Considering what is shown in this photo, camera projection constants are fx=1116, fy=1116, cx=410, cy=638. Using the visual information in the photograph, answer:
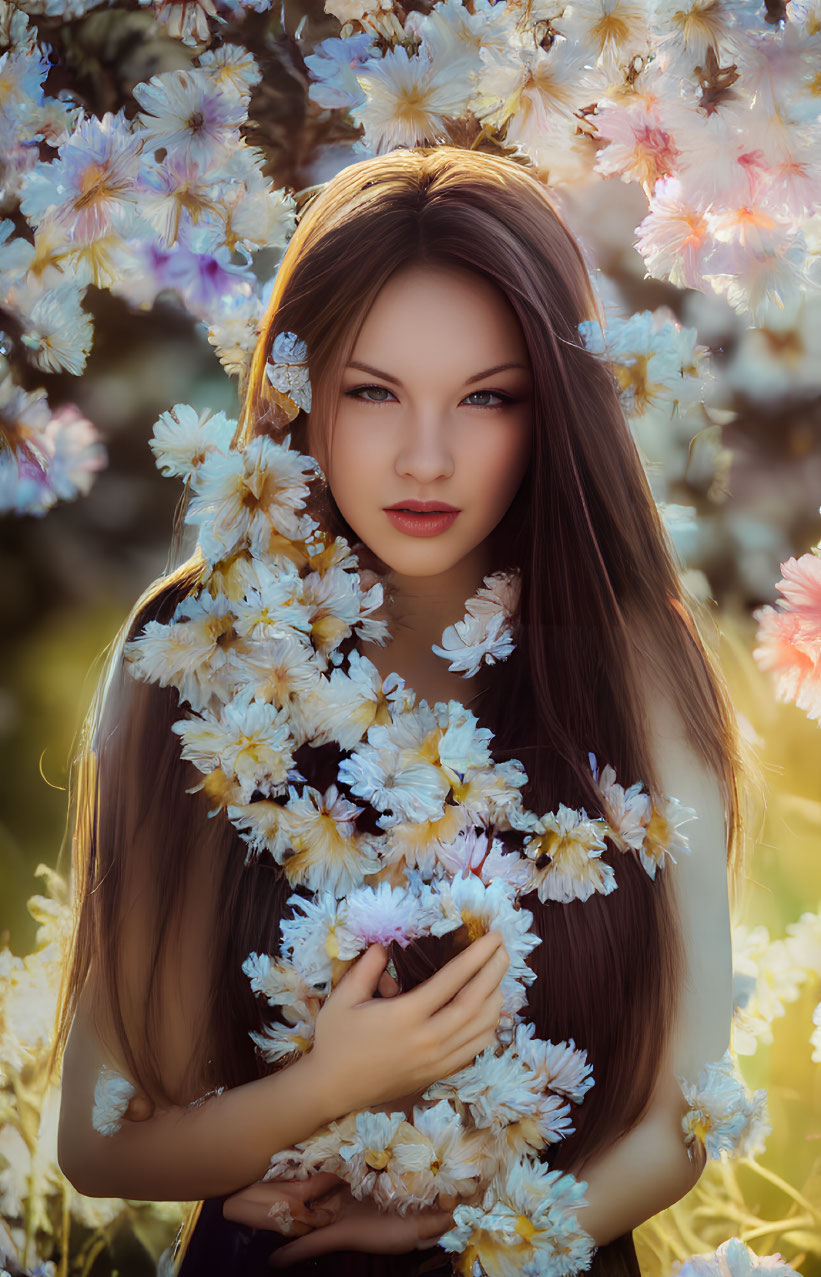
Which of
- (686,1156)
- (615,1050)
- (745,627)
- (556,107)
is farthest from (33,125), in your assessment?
(686,1156)

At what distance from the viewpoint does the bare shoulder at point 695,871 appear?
96 centimetres

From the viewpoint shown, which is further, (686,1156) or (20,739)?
(20,739)

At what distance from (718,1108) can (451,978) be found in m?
0.26

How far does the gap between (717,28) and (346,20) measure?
338 mm

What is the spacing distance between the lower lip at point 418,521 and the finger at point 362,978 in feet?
1.15

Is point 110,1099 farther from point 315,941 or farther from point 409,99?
point 409,99

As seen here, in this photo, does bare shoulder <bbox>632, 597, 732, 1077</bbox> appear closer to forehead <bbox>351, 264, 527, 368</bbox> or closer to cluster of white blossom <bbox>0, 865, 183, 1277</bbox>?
forehead <bbox>351, 264, 527, 368</bbox>

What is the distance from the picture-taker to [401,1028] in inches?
35.4

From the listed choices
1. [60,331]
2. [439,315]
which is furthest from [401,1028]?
[60,331]

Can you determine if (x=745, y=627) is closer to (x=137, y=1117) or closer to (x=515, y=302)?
(x=515, y=302)

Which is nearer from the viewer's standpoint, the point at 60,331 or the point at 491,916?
the point at 491,916

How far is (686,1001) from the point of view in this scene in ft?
3.17

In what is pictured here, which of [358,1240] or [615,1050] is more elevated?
[615,1050]

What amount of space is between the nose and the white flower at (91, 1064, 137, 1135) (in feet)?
1.89
